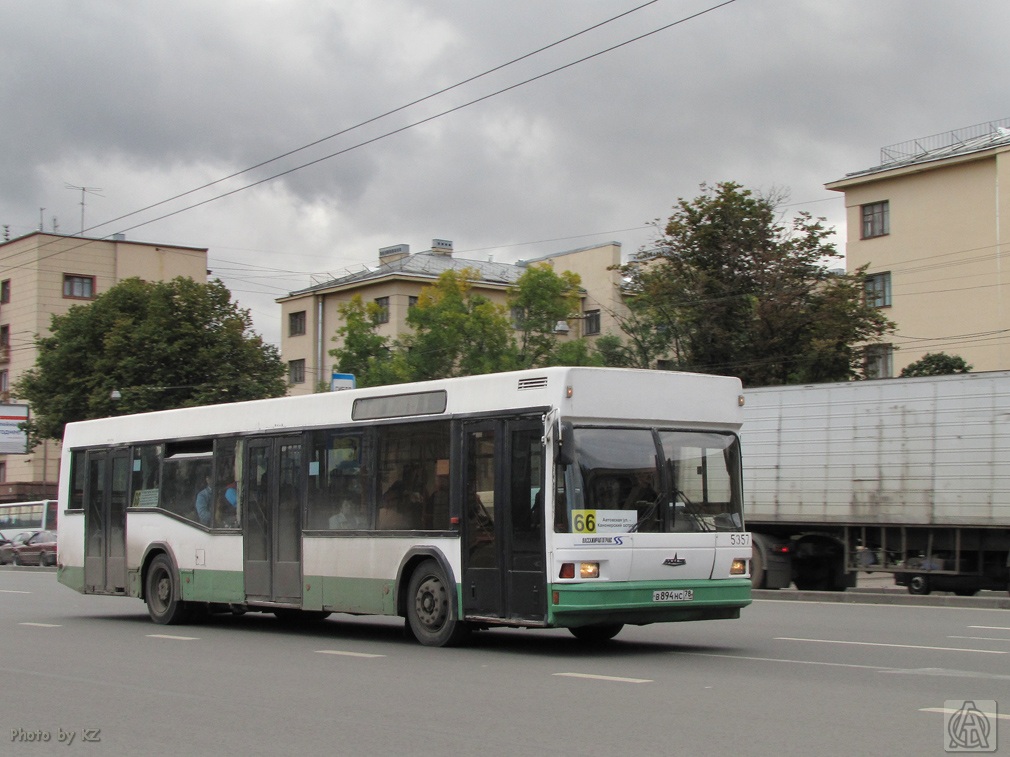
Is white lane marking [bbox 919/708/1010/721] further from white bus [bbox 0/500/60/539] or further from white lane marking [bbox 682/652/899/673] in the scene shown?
white bus [bbox 0/500/60/539]

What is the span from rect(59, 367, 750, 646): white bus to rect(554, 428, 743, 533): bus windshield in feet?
0.05

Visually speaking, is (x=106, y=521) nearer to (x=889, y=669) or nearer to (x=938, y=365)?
(x=889, y=669)

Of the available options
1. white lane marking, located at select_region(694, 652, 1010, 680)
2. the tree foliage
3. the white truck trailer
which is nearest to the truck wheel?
the white truck trailer

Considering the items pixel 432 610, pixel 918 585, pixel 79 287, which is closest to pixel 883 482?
pixel 918 585

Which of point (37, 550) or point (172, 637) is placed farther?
point (37, 550)

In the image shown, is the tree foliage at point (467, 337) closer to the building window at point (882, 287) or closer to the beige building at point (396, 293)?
the building window at point (882, 287)

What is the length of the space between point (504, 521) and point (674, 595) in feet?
5.68

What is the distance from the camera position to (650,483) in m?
12.7

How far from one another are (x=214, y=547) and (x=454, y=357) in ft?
123

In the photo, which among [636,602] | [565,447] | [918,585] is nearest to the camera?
[565,447]

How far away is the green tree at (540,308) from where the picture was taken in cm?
5528

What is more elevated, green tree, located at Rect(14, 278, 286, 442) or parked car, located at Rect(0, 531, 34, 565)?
green tree, located at Rect(14, 278, 286, 442)

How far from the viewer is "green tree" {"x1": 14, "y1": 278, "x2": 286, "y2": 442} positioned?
56.6m

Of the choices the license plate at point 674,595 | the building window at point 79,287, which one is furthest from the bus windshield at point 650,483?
the building window at point 79,287
